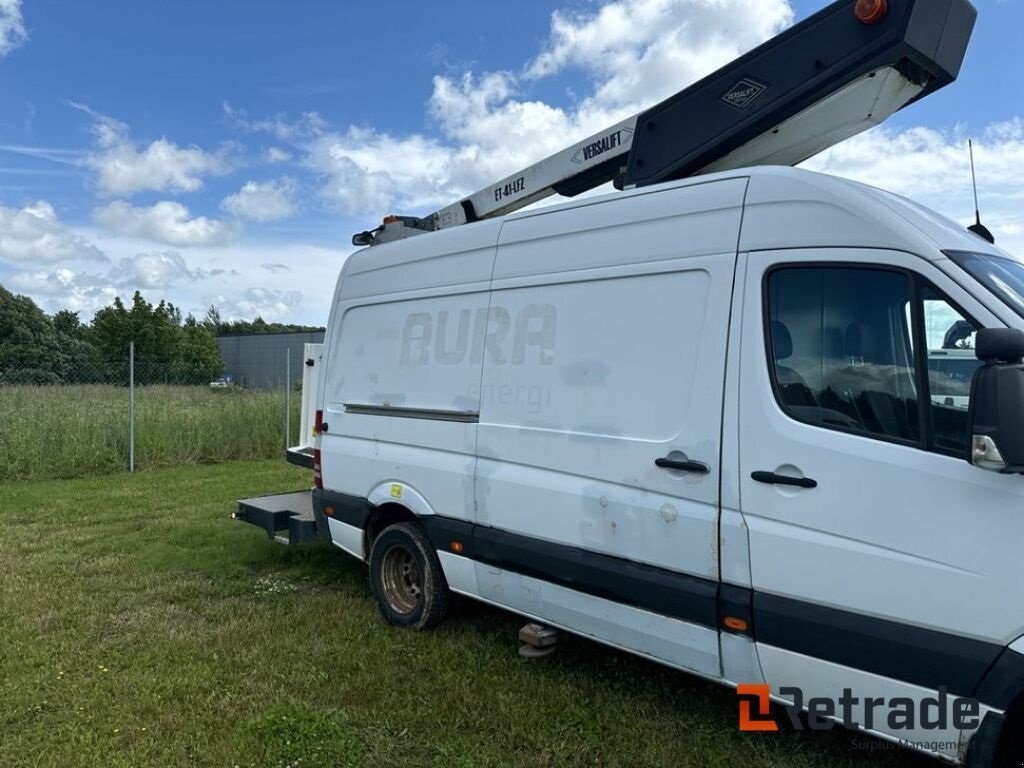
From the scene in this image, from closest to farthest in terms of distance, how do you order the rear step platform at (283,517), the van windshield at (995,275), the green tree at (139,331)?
the van windshield at (995,275), the rear step platform at (283,517), the green tree at (139,331)

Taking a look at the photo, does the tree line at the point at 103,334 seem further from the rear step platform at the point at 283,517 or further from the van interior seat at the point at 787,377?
the van interior seat at the point at 787,377

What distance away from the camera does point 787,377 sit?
121 inches

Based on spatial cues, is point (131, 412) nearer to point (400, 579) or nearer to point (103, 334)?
point (400, 579)

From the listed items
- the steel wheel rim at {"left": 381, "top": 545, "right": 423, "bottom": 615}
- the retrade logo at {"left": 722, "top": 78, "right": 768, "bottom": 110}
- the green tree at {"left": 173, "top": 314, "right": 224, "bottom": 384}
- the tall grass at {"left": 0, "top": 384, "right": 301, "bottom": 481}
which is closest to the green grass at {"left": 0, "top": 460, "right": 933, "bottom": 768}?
the steel wheel rim at {"left": 381, "top": 545, "right": 423, "bottom": 615}

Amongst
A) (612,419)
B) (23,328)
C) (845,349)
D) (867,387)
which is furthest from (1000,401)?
(23,328)

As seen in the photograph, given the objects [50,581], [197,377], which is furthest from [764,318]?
[197,377]

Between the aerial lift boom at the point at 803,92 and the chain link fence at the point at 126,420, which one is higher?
the aerial lift boom at the point at 803,92

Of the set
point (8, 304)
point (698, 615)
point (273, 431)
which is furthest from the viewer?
point (8, 304)

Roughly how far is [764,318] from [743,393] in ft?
1.10

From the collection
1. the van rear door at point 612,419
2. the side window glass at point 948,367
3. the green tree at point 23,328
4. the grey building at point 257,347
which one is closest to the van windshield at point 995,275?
the side window glass at point 948,367

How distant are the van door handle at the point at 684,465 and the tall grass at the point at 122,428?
10861mm

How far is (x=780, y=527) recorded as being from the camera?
9.87ft

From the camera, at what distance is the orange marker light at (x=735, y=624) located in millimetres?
3135

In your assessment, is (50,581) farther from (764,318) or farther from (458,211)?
(764,318)
